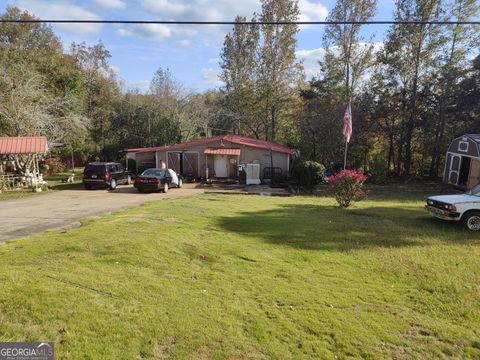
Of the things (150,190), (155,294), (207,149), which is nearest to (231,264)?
(155,294)

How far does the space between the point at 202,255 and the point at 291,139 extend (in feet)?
98.9

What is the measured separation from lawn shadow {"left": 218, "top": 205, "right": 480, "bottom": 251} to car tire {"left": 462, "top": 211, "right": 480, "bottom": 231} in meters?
0.28

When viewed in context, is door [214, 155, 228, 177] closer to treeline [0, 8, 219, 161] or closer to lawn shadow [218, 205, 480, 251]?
treeline [0, 8, 219, 161]

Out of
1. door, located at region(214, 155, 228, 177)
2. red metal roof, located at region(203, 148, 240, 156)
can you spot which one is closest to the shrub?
red metal roof, located at region(203, 148, 240, 156)

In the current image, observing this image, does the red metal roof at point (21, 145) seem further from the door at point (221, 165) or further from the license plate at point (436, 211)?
the license plate at point (436, 211)

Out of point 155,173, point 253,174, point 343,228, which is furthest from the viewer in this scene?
point 253,174

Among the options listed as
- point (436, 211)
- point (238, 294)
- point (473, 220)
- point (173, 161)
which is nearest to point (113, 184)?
point (173, 161)

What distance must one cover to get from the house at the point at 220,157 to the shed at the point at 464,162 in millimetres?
11051

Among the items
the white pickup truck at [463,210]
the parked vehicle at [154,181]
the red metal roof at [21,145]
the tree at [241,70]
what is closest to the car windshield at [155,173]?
the parked vehicle at [154,181]

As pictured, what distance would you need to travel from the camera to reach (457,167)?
74.7 ft

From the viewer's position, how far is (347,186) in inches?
548

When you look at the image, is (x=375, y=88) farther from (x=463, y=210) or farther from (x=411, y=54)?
(x=463, y=210)

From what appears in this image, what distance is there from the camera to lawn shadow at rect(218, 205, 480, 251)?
8.16 m

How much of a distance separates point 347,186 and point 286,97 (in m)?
23.5
